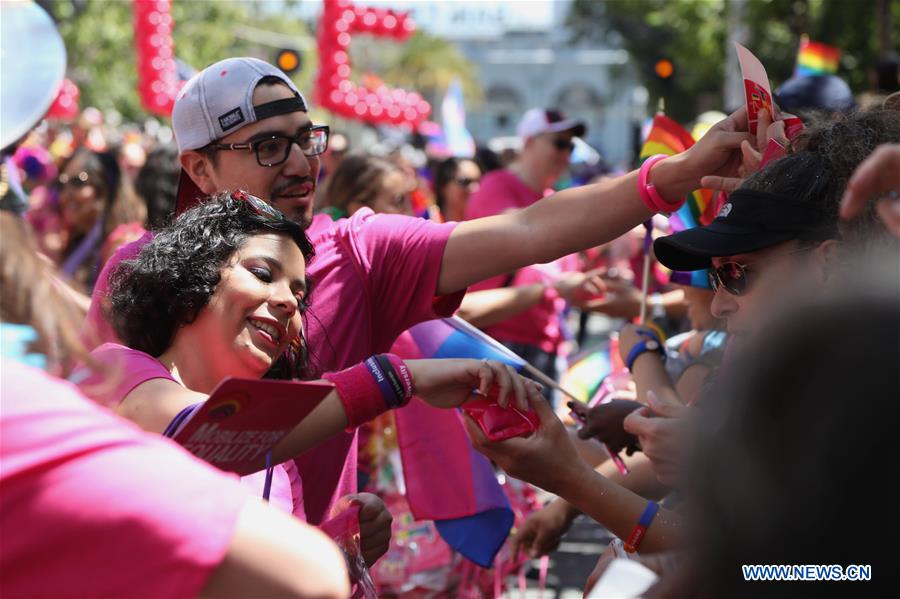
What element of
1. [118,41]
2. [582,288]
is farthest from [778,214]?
[118,41]

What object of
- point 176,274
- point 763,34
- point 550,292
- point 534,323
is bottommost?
point 534,323

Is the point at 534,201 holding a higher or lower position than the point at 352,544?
lower

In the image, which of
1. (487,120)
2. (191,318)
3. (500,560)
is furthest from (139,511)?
(487,120)

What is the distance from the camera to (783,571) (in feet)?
3.49

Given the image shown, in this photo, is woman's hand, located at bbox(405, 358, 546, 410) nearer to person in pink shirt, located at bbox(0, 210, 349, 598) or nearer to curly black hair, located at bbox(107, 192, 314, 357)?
curly black hair, located at bbox(107, 192, 314, 357)

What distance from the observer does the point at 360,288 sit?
112 inches

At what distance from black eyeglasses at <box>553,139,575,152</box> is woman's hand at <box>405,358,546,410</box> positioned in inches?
204

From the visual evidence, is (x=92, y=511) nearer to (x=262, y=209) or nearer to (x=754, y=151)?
(x=262, y=209)

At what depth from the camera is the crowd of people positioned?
1.02m

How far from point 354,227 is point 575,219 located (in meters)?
0.57

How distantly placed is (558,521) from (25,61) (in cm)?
195

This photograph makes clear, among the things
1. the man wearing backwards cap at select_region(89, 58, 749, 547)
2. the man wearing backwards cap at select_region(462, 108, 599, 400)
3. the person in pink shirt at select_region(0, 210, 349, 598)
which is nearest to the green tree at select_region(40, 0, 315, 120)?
the man wearing backwards cap at select_region(462, 108, 599, 400)

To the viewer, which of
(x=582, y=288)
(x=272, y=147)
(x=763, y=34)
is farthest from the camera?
(x=763, y=34)

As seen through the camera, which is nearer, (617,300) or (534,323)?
(617,300)
